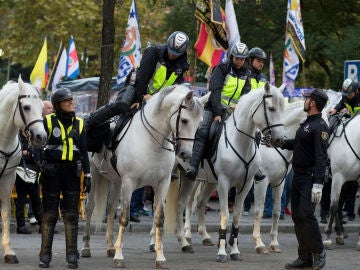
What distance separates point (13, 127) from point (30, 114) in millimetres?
615

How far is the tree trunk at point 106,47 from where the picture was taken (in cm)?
1975

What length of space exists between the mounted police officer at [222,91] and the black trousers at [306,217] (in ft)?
6.59

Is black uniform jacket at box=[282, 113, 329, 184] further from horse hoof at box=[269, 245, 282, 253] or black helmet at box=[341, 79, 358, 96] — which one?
black helmet at box=[341, 79, 358, 96]

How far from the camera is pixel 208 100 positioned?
1473 centimetres

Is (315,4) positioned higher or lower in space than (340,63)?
higher

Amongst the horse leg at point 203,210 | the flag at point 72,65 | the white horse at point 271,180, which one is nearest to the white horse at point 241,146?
the white horse at point 271,180

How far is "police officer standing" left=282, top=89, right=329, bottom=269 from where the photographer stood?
41.3 ft

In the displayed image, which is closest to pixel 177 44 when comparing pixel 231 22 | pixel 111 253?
pixel 111 253

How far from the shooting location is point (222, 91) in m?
15.2

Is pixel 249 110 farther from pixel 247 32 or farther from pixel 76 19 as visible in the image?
pixel 76 19

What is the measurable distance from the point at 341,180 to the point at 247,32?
71.5 feet

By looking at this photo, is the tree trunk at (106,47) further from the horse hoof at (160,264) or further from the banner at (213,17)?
the horse hoof at (160,264)

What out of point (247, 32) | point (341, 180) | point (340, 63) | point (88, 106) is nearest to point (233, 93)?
point (341, 180)

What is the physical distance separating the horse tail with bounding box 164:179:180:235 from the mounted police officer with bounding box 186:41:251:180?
139cm
